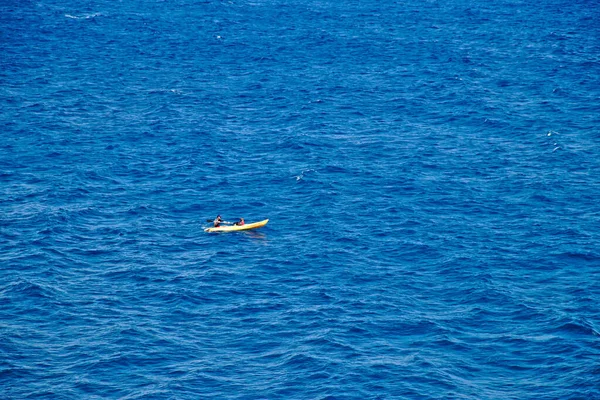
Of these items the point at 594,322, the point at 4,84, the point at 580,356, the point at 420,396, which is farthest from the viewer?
the point at 4,84

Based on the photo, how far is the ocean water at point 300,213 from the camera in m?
63.3

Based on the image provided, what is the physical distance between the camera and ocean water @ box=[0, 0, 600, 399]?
63.3 meters

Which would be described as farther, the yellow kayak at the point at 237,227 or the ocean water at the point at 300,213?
the yellow kayak at the point at 237,227

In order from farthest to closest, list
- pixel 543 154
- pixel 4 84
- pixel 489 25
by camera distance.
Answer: pixel 489 25 < pixel 4 84 < pixel 543 154

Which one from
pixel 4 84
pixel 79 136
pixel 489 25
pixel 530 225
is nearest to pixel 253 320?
pixel 530 225

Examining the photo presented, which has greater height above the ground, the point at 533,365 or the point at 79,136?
the point at 533,365

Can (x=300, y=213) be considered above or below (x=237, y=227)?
below

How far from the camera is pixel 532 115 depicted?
117m

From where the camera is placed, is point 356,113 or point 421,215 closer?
point 421,215

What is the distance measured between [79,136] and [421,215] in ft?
153

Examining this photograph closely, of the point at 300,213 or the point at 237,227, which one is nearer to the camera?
the point at 237,227

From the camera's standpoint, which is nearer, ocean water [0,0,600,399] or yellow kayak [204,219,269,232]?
ocean water [0,0,600,399]

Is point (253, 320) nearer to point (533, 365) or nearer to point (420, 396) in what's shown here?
point (420, 396)

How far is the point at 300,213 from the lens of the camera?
8969 cm
